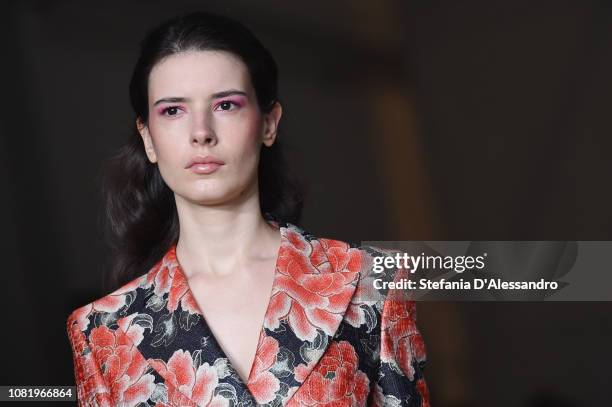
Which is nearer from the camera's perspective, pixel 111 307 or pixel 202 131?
Result: pixel 202 131

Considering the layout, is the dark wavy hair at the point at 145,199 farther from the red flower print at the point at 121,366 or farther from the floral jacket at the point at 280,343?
the red flower print at the point at 121,366

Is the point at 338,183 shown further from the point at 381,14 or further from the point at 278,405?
the point at 278,405

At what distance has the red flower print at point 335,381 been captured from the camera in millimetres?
1844

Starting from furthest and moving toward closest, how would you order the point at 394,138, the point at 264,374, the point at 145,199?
the point at 394,138 < the point at 145,199 < the point at 264,374

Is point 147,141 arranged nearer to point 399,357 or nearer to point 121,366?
point 121,366

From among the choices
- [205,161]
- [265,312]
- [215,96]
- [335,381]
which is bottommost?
[335,381]

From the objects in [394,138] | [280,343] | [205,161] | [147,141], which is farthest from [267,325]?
[394,138]

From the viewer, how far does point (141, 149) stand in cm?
212

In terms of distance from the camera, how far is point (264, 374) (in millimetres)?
1854

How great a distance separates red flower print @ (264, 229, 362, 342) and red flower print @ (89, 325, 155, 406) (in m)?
0.21

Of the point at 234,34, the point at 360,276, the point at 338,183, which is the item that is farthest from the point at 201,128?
the point at 338,183

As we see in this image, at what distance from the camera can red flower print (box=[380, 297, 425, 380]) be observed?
1.93 m

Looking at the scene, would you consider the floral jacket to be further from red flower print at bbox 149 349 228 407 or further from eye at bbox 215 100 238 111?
eye at bbox 215 100 238 111

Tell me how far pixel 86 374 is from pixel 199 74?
0.49 m
